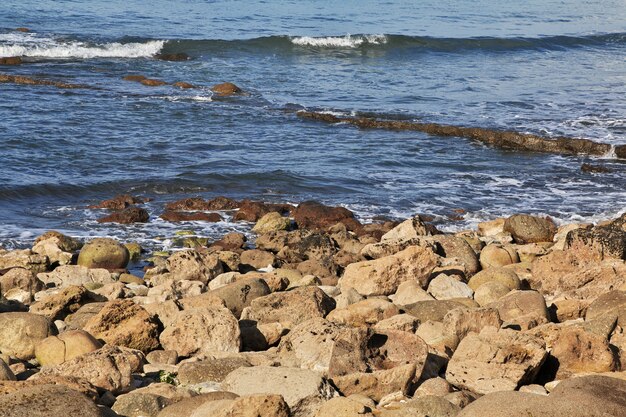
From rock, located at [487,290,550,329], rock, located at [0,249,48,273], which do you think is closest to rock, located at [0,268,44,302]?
rock, located at [0,249,48,273]

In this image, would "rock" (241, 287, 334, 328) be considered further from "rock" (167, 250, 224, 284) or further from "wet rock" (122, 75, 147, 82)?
"wet rock" (122, 75, 147, 82)

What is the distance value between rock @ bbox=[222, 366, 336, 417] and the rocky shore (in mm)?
15

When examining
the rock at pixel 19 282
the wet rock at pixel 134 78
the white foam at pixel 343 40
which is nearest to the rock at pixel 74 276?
the rock at pixel 19 282

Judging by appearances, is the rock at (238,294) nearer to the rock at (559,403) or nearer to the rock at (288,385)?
the rock at (288,385)

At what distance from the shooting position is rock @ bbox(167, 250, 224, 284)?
12.6 m

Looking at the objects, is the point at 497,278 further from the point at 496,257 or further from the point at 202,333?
the point at 202,333

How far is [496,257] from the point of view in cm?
1340

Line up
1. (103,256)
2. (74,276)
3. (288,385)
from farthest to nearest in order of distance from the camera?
(103,256) → (74,276) → (288,385)

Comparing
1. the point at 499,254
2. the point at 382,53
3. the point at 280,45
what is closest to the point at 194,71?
the point at 280,45

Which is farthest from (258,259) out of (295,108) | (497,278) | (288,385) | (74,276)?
(295,108)

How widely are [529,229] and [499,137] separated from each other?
29.6 feet

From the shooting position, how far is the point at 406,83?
33.2 meters

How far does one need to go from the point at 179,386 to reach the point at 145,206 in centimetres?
978

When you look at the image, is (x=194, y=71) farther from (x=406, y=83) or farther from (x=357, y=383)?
(x=357, y=383)
